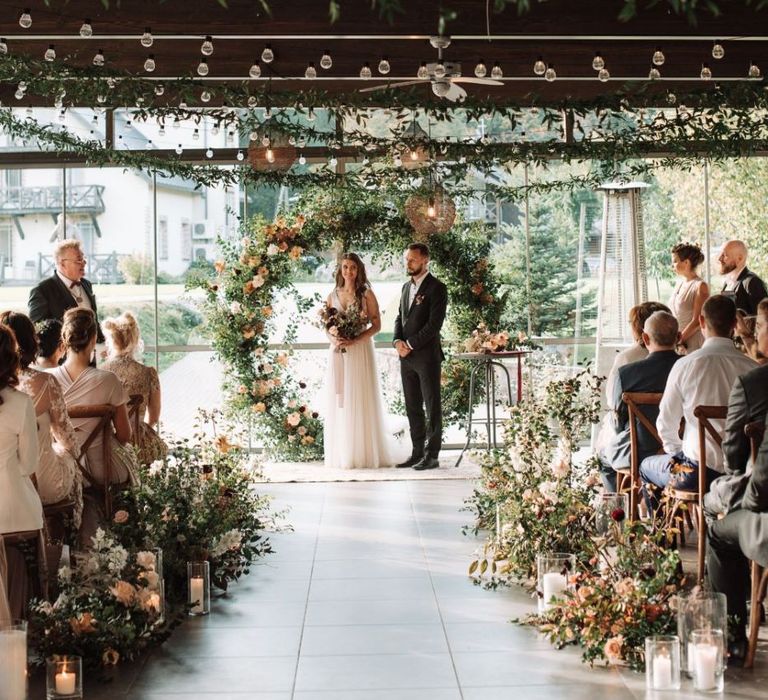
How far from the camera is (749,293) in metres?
9.09

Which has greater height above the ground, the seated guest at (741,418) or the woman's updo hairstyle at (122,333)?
the woman's updo hairstyle at (122,333)

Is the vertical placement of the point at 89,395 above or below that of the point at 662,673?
above

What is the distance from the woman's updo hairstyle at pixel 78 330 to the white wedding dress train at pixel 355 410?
4.80 metres

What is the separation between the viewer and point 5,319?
522 centimetres

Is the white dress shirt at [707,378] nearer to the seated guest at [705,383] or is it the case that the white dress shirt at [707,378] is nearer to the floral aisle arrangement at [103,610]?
the seated guest at [705,383]

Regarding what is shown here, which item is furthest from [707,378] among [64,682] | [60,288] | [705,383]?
[60,288]

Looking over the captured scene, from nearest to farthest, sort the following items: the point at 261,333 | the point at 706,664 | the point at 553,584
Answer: the point at 706,664, the point at 553,584, the point at 261,333

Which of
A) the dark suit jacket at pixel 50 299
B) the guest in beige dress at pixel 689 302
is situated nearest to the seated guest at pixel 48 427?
the dark suit jacket at pixel 50 299

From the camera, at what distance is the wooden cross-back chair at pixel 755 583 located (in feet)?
14.8

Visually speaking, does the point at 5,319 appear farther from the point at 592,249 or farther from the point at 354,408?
the point at 592,249

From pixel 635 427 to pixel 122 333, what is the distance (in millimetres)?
3028

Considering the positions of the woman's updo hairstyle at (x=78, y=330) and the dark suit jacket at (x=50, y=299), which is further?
the dark suit jacket at (x=50, y=299)

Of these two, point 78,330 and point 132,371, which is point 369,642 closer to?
point 78,330

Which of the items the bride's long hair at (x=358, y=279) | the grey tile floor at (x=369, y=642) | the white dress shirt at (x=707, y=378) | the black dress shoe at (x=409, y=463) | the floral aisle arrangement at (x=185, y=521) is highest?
the bride's long hair at (x=358, y=279)
